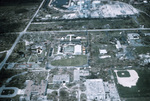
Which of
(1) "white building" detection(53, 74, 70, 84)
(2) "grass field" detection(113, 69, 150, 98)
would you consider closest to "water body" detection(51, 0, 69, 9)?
(1) "white building" detection(53, 74, 70, 84)

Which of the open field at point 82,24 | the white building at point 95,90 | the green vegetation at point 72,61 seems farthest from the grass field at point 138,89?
the open field at point 82,24

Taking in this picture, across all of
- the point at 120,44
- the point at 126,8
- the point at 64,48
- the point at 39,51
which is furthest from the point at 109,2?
the point at 39,51

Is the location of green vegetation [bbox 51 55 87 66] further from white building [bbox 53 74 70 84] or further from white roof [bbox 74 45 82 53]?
white building [bbox 53 74 70 84]

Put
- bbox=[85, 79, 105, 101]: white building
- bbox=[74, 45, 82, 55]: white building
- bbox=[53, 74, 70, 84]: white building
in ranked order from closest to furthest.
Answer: bbox=[85, 79, 105, 101]: white building < bbox=[53, 74, 70, 84]: white building < bbox=[74, 45, 82, 55]: white building

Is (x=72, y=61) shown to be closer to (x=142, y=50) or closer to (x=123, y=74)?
(x=123, y=74)

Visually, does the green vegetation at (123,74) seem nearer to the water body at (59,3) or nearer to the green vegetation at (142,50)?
the green vegetation at (142,50)

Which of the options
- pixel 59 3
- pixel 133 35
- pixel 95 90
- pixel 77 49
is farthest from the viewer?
pixel 59 3

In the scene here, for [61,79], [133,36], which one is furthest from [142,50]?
[61,79]

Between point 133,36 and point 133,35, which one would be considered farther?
point 133,35

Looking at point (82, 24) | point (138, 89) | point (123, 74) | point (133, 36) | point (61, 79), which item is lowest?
point (61, 79)

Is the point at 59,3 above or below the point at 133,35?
above
